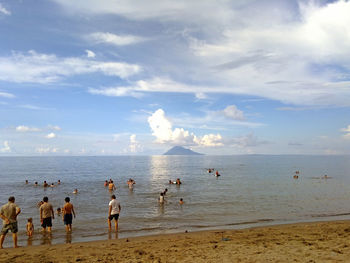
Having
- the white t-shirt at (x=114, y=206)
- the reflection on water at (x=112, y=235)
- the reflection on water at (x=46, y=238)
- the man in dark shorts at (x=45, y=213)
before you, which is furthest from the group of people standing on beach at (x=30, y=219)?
the reflection on water at (x=112, y=235)

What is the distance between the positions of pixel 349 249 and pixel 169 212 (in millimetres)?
13750

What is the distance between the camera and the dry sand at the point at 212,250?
29.2 feet

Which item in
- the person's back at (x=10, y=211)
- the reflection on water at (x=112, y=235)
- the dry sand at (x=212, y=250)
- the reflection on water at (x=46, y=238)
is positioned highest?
the person's back at (x=10, y=211)

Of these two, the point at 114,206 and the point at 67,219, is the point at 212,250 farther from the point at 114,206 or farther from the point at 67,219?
the point at 67,219

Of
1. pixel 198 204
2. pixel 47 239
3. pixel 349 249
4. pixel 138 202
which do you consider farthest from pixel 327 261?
pixel 138 202

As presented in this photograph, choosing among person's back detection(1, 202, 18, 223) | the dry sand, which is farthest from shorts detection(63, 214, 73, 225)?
person's back detection(1, 202, 18, 223)

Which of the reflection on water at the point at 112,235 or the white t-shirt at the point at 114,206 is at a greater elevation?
the white t-shirt at the point at 114,206

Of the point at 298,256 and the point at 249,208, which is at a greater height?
the point at 298,256

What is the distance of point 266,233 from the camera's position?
13273mm

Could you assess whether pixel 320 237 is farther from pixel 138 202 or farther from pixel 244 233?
pixel 138 202

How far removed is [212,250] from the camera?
9.99m

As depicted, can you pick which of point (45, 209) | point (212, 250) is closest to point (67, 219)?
point (45, 209)

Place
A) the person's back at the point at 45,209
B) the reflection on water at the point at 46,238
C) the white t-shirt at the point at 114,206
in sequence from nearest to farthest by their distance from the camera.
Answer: the reflection on water at the point at 46,238, the person's back at the point at 45,209, the white t-shirt at the point at 114,206

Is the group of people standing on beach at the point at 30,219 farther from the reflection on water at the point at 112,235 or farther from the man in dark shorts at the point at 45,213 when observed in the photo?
the reflection on water at the point at 112,235
